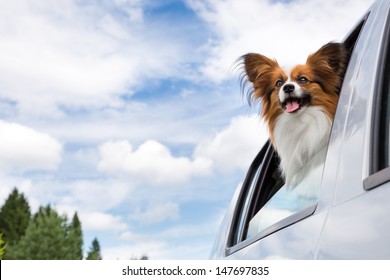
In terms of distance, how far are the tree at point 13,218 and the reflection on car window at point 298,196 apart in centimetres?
7380

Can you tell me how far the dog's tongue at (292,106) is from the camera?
3.33 metres

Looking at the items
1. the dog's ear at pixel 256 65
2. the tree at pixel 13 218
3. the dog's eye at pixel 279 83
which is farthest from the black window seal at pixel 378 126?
the tree at pixel 13 218

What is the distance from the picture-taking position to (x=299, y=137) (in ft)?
10.7

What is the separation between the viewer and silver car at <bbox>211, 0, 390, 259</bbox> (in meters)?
1.63

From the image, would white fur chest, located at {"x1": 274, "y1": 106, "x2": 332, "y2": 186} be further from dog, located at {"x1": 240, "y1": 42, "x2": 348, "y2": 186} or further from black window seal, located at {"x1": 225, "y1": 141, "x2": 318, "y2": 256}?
black window seal, located at {"x1": 225, "y1": 141, "x2": 318, "y2": 256}

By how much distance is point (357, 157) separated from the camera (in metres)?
1.95

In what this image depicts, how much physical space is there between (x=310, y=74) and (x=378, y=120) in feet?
4.60

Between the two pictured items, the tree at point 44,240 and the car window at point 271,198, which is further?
the tree at point 44,240

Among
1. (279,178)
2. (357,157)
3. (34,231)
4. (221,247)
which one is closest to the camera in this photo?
(357,157)

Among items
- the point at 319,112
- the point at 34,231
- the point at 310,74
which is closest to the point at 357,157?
the point at 319,112

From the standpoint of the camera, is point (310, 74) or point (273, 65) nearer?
point (310, 74)

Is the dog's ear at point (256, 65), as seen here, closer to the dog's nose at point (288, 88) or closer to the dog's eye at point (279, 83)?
the dog's eye at point (279, 83)

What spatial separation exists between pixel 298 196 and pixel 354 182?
2.88 feet
